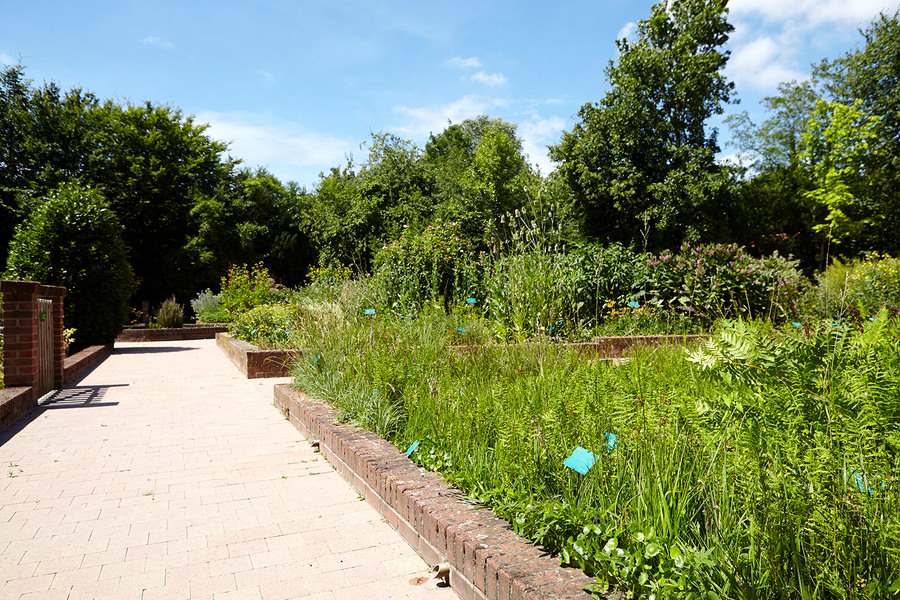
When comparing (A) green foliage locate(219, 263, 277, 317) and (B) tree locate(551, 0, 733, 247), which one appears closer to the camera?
(A) green foliage locate(219, 263, 277, 317)

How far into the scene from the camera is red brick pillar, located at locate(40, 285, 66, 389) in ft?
24.1

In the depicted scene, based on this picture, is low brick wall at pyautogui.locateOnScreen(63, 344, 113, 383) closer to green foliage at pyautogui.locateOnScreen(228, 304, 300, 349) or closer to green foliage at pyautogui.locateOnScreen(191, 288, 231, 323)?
green foliage at pyautogui.locateOnScreen(228, 304, 300, 349)

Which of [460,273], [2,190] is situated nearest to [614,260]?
[460,273]

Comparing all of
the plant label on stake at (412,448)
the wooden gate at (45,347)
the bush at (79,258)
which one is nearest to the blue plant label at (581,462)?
the plant label on stake at (412,448)

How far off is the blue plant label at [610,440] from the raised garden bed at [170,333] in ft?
49.9

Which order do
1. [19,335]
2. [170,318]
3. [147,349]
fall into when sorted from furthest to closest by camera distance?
[170,318], [147,349], [19,335]

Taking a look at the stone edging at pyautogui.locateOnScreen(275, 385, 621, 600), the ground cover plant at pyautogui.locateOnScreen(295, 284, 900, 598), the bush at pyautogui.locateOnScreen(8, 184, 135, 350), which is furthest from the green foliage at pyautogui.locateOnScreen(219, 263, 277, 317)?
the ground cover plant at pyautogui.locateOnScreen(295, 284, 900, 598)

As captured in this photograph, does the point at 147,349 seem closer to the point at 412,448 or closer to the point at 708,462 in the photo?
the point at 412,448

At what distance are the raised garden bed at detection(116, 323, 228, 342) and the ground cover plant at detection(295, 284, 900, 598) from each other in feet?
45.9

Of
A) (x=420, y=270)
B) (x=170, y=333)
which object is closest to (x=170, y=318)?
(x=170, y=333)

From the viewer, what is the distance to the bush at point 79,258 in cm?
1007

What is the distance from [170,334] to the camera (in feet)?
52.3

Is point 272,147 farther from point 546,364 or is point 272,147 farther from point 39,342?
point 546,364

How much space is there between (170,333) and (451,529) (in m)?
15.8
